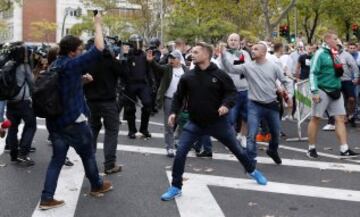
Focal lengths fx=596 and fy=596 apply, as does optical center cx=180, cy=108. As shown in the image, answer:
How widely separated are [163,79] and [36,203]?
140 inches

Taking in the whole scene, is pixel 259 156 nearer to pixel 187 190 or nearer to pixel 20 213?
pixel 187 190

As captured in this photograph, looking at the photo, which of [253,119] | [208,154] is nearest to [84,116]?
[253,119]

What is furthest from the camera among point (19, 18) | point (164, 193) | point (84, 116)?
point (19, 18)

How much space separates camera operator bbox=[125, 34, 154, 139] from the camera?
36.1 ft

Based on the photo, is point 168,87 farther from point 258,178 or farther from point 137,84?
point 258,178

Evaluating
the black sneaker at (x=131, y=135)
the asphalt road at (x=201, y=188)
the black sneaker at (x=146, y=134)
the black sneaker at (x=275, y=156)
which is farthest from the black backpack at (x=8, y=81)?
the black sneaker at (x=275, y=156)

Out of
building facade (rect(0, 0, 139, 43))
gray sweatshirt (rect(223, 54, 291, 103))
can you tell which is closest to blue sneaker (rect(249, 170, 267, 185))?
gray sweatshirt (rect(223, 54, 291, 103))

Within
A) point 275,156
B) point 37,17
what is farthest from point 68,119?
point 37,17

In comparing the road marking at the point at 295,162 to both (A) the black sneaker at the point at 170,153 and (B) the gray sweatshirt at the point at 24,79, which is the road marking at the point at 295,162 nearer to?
(A) the black sneaker at the point at 170,153

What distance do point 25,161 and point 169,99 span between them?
7.89ft

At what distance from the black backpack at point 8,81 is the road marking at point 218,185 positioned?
98.7 inches

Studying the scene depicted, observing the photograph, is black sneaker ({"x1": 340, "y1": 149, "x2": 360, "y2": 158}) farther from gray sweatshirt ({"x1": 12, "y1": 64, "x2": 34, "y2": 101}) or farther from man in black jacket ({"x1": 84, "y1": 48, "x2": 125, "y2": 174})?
gray sweatshirt ({"x1": 12, "y1": 64, "x2": 34, "y2": 101})

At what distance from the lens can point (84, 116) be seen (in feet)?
21.2

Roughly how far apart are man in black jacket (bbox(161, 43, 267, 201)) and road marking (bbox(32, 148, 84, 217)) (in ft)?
3.48
